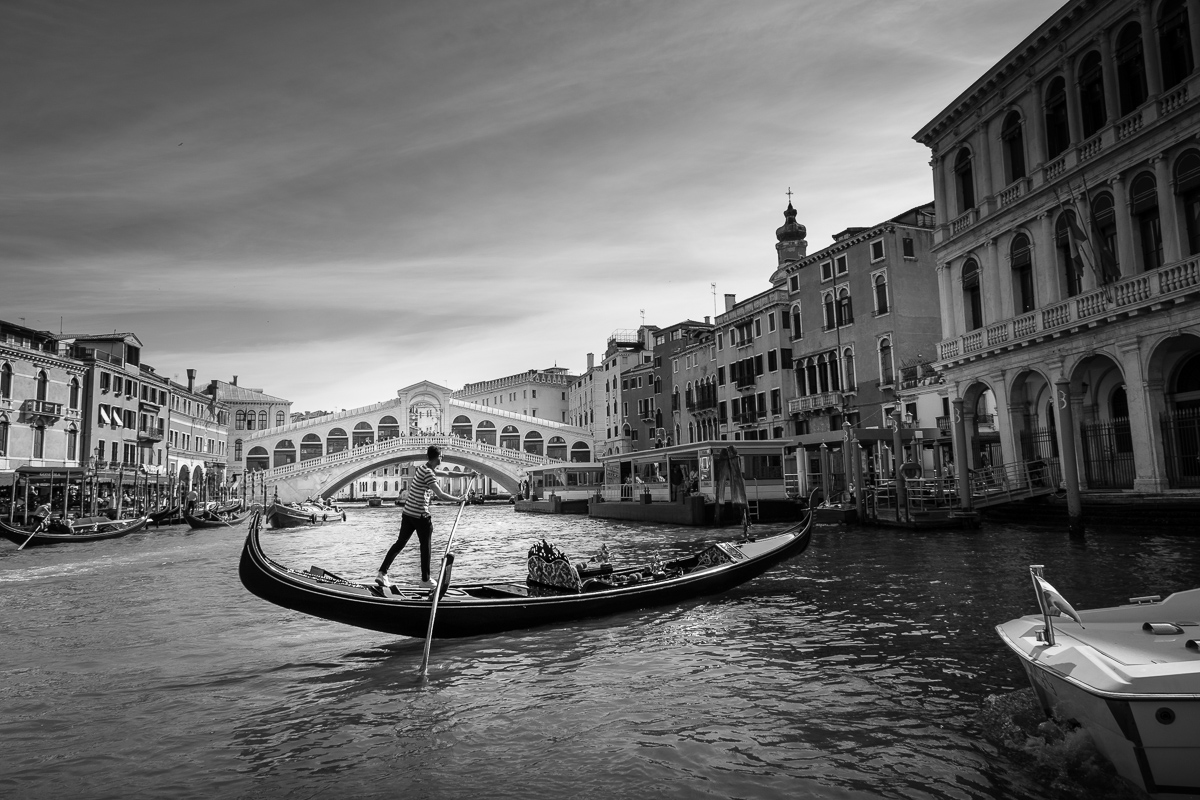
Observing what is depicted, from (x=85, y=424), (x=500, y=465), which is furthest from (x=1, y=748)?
(x=500, y=465)

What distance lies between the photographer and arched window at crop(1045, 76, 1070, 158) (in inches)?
630

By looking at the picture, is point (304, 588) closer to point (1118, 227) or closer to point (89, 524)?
point (1118, 227)

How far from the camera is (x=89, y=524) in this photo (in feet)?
74.7

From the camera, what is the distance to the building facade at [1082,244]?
43.1 ft

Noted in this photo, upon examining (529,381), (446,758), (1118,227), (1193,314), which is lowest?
(446,758)

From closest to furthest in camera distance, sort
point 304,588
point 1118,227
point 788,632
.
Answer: point 304,588, point 788,632, point 1118,227

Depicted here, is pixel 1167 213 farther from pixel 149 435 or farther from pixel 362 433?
pixel 362 433

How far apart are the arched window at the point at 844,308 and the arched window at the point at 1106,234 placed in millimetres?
11255

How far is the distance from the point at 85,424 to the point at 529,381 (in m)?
41.5

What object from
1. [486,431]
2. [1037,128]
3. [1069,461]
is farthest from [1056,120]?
[486,431]

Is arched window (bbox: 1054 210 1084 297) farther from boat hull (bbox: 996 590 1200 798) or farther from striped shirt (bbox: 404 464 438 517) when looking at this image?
boat hull (bbox: 996 590 1200 798)

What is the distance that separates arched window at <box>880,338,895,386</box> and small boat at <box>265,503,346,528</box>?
21.3 m

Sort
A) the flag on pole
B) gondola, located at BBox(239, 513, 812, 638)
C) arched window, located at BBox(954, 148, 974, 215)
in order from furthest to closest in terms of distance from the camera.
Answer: arched window, located at BBox(954, 148, 974, 215) → gondola, located at BBox(239, 513, 812, 638) → the flag on pole

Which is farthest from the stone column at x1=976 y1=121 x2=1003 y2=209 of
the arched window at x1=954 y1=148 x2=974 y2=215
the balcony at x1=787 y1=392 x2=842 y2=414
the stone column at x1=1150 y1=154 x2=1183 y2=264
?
the balcony at x1=787 y1=392 x2=842 y2=414
